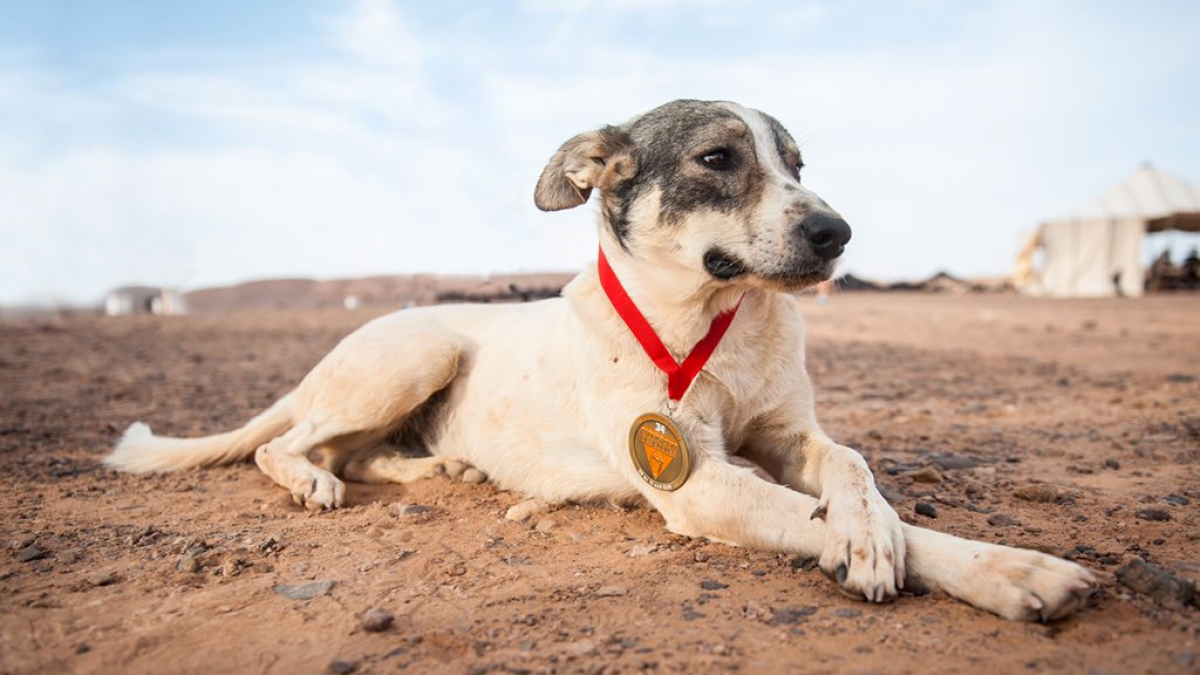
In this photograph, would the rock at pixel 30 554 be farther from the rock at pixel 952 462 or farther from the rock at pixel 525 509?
the rock at pixel 952 462

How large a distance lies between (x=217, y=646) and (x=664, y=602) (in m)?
1.19

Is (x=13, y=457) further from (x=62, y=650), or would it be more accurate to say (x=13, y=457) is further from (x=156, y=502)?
(x=62, y=650)

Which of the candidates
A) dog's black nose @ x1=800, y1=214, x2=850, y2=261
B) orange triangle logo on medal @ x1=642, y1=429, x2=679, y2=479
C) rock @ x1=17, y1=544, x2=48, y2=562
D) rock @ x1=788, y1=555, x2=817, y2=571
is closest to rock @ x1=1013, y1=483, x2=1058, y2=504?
rock @ x1=788, y1=555, x2=817, y2=571

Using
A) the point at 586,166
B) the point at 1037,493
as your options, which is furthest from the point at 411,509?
the point at 1037,493

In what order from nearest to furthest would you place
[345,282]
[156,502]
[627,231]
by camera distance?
1. [627,231]
2. [156,502]
3. [345,282]

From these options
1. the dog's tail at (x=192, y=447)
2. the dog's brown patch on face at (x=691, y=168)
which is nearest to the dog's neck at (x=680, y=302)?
the dog's brown patch on face at (x=691, y=168)

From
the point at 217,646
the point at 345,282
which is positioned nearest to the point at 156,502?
the point at 217,646

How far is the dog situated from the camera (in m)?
2.50

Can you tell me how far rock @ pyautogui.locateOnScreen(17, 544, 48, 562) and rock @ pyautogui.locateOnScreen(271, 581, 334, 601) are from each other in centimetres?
98

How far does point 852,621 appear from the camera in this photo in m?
2.21

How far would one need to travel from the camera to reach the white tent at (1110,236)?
23.8 metres

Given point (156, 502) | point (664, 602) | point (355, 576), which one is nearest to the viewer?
point (664, 602)

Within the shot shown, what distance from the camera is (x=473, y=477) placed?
4.07 metres

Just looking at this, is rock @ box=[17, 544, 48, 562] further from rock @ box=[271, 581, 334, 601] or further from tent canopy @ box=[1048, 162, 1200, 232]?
tent canopy @ box=[1048, 162, 1200, 232]
